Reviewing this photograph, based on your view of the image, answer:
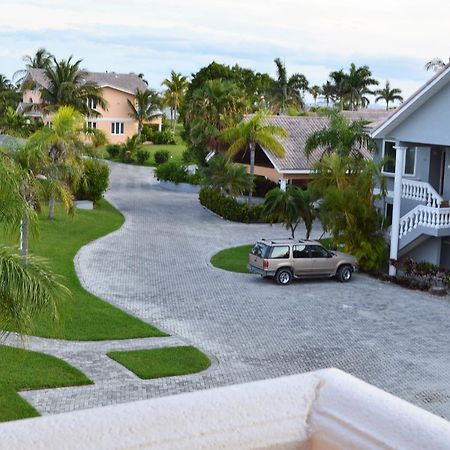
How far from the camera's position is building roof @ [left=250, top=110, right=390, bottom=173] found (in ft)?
126

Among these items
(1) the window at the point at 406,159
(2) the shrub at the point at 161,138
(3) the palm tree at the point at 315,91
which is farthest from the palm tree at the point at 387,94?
(1) the window at the point at 406,159

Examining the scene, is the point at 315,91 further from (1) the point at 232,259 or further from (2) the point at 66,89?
(1) the point at 232,259

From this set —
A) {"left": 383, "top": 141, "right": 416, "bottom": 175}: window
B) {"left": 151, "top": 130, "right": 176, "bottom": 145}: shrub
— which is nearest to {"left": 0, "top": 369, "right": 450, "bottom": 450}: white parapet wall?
{"left": 383, "top": 141, "right": 416, "bottom": 175}: window

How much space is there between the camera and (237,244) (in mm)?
31828

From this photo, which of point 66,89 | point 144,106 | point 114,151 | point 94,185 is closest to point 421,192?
point 94,185

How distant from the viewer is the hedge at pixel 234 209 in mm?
37531

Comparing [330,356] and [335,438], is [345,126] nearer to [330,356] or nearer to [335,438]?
[330,356]

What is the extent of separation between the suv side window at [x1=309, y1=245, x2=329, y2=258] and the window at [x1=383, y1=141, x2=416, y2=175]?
17.0 feet

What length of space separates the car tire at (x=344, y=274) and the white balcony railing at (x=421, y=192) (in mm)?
3526

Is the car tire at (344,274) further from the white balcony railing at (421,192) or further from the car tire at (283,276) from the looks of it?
the white balcony railing at (421,192)

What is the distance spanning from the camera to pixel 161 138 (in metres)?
76.8

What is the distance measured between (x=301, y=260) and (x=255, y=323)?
5.33m

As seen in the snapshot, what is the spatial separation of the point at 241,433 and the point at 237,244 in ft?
92.8

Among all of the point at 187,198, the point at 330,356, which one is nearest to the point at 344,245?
the point at 330,356
